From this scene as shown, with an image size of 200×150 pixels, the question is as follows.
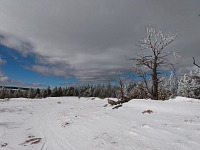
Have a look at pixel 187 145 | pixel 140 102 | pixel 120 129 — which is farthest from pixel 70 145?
pixel 140 102

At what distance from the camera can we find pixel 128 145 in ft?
26.7

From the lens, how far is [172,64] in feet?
74.0

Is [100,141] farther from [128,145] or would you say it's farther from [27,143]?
[27,143]

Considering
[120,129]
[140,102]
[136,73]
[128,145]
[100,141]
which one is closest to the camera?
[128,145]

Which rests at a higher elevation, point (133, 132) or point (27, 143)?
point (133, 132)

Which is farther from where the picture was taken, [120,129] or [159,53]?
[159,53]

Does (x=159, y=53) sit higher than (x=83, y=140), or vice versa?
(x=159, y=53)

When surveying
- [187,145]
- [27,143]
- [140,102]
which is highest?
[140,102]

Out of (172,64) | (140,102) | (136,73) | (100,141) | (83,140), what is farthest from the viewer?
(136,73)

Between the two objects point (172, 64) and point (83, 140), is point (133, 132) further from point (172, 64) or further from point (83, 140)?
point (172, 64)

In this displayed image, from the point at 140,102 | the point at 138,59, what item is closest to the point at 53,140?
the point at 140,102

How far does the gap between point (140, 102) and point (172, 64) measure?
289 inches

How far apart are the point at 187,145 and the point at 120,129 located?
4013 millimetres

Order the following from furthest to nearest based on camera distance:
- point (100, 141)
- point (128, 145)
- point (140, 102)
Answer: point (140, 102), point (100, 141), point (128, 145)
